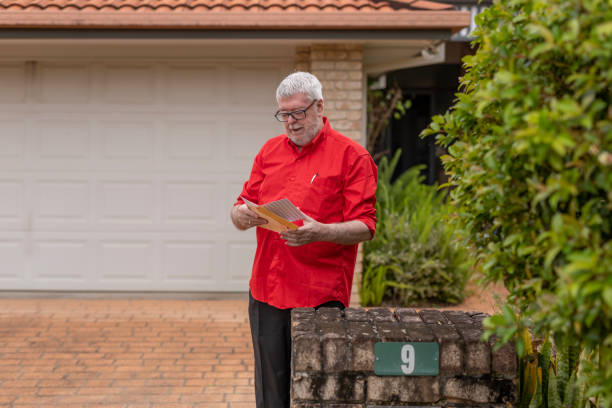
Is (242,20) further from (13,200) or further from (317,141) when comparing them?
(317,141)

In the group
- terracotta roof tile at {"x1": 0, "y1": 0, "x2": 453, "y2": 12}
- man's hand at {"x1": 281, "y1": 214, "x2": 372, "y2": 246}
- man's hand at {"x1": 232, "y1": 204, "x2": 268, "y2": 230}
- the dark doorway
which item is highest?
terracotta roof tile at {"x1": 0, "y1": 0, "x2": 453, "y2": 12}

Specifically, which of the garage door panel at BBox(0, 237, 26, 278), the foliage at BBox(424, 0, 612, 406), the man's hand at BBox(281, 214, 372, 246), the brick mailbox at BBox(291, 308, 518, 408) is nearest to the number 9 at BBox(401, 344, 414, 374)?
the brick mailbox at BBox(291, 308, 518, 408)

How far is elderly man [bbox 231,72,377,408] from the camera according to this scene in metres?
2.92

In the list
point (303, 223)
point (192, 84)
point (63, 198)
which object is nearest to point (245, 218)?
point (303, 223)

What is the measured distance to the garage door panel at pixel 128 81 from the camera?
7461 millimetres

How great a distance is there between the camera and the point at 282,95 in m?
2.95

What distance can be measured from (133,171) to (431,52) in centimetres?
377

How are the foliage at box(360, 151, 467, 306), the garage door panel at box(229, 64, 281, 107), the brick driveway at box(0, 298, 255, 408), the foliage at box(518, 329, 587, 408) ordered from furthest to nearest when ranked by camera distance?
the garage door panel at box(229, 64, 281, 107) < the foliage at box(360, 151, 467, 306) < the brick driveway at box(0, 298, 255, 408) < the foliage at box(518, 329, 587, 408)

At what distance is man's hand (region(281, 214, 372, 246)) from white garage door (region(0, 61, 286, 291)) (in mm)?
4673

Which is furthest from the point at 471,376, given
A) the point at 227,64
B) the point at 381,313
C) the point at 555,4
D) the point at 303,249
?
the point at 227,64

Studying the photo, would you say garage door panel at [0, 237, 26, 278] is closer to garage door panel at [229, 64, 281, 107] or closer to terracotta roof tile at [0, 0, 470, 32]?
terracotta roof tile at [0, 0, 470, 32]

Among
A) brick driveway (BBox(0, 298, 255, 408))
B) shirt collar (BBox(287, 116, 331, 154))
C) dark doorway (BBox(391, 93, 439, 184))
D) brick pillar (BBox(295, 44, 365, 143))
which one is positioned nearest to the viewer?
shirt collar (BBox(287, 116, 331, 154))

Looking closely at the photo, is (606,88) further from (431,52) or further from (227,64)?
(227,64)

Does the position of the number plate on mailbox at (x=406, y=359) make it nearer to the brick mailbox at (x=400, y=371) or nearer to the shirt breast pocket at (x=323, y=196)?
the brick mailbox at (x=400, y=371)
